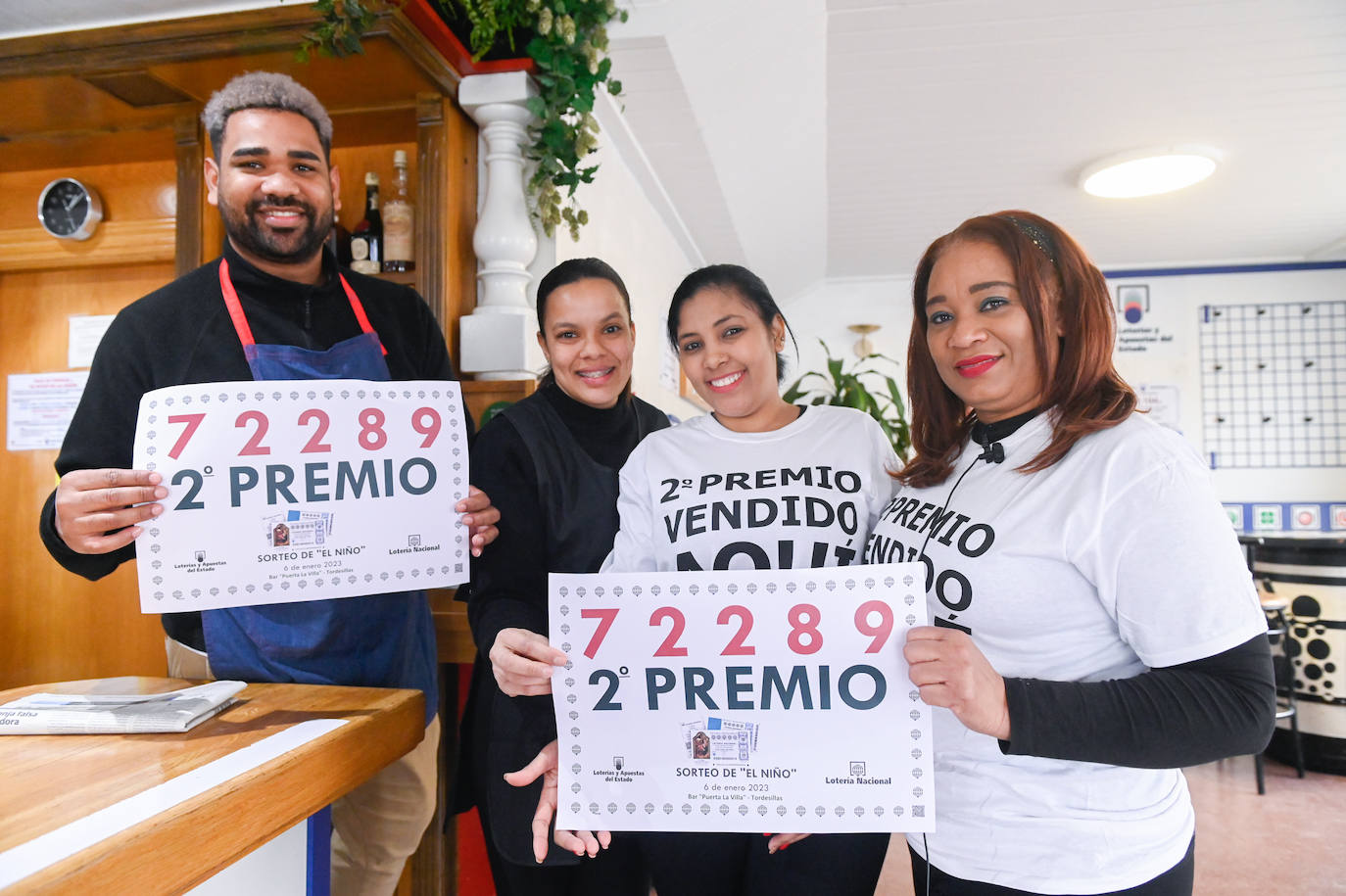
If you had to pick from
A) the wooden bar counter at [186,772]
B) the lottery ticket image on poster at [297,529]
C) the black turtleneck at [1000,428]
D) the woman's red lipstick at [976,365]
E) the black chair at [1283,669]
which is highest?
the woman's red lipstick at [976,365]

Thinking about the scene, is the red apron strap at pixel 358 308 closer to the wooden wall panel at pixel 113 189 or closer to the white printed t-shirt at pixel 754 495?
the white printed t-shirt at pixel 754 495

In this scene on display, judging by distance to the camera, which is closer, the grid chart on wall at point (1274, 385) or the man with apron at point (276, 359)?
the man with apron at point (276, 359)

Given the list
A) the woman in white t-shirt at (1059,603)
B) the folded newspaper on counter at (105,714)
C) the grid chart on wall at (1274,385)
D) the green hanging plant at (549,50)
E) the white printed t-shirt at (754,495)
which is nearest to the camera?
the woman in white t-shirt at (1059,603)

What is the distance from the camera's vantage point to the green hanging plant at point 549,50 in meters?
1.81

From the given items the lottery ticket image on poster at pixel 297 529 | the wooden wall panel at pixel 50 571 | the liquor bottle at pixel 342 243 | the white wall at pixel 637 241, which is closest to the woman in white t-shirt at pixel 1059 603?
the lottery ticket image on poster at pixel 297 529

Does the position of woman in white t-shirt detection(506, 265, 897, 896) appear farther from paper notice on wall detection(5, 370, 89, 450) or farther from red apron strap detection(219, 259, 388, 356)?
paper notice on wall detection(5, 370, 89, 450)

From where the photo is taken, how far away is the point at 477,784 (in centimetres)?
149

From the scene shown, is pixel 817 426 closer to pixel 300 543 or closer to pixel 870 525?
pixel 870 525

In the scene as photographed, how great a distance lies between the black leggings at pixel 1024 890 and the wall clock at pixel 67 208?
3196 mm

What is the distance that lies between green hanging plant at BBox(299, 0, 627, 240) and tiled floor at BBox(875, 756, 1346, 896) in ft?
8.29

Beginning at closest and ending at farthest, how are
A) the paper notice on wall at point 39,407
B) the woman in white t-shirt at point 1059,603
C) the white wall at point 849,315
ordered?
the woman in white t-shirt at point 1059,603
the paper notice on wall at point 39,407
the white wall at point 849,315

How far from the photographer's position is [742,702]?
0.97 metres

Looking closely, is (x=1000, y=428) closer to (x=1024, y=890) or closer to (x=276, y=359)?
(x=1024, y=890)

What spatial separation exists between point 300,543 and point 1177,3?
9.69ft
